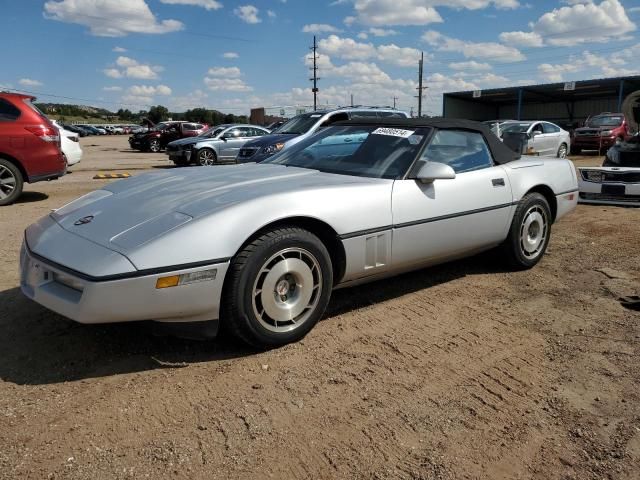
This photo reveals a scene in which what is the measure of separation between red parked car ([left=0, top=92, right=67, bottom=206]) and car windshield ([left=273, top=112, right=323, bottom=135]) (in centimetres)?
505

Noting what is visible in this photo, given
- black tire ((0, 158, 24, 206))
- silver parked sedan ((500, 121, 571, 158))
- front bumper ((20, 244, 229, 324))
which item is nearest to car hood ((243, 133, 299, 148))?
black tire ((0, 158, 24, 206))

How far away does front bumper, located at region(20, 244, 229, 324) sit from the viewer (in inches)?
100

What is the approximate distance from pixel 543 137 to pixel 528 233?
42.7 feet

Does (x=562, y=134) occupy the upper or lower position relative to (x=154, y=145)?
upper

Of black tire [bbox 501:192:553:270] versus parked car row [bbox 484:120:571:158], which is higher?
parked car row [bbox 484:120:571:158]

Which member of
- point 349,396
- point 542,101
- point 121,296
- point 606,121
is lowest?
point 349,396

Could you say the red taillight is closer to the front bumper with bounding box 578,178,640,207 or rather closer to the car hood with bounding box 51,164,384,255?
the car hood with bounding box 51,164,384,255

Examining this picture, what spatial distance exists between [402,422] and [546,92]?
4520cm

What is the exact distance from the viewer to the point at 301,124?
12.0 metres

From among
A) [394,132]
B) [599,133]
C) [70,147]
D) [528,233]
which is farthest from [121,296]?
[599,133]

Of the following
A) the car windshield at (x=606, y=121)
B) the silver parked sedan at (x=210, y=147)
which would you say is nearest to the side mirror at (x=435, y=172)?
the silver parked sedan at (x=210, y=147)

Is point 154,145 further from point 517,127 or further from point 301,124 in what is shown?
point 517,127

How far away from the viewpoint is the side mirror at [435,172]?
362cm

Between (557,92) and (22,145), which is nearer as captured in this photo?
(22,145)
